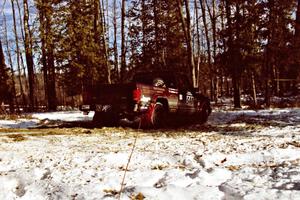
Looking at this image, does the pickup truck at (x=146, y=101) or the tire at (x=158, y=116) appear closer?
the pickup truck at (x=146, y=101)

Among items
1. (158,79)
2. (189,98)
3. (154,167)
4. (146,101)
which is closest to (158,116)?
(146,101)

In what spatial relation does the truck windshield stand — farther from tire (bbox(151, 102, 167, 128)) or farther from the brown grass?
the brown grass

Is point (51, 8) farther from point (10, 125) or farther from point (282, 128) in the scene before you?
point (282, 128)

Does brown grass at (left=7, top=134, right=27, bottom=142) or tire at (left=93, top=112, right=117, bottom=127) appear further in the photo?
tire at (left=93, top=112, right=117, bottom=127)

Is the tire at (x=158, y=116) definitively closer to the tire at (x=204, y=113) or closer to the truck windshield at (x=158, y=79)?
the truck windshield at (x=158, y=79)

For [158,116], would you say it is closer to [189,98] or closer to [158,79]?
[158,79]

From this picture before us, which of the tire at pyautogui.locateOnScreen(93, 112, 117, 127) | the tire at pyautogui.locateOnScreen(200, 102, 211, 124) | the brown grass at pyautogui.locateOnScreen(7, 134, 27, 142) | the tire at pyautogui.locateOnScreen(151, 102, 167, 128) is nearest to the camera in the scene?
the brown grass at pyautogui.locateOnScreen(7, 134, 27, 142)

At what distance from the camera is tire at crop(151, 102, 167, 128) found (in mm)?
12493

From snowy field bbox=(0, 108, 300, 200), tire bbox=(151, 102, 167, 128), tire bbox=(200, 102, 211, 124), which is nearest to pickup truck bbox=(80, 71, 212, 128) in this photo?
tire bbox=(151, 102, 167, 128)

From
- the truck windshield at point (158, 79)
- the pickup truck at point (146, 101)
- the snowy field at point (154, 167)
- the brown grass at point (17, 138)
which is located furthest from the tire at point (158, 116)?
the brown grass at point (17, 138)

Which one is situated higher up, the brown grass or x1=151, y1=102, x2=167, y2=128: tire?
x1=151, y1=102, x2=167, y2=128: tire

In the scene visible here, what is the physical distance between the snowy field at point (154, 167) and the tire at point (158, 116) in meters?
2.21

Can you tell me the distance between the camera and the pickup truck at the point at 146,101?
11.9m

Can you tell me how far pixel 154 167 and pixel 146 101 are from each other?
19.2 ft
